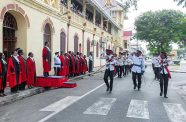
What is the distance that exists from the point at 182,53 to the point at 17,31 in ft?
523

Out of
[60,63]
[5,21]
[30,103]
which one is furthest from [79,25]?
[30,103]

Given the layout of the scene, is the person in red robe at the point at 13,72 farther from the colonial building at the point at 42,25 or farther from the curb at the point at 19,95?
the colonial building at the point at 42,25

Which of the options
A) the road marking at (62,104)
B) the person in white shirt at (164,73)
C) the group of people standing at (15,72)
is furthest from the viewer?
the person in white shirt at (164,73)

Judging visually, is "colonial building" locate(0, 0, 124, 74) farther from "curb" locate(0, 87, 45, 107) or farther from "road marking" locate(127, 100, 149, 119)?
"road marking" locate(127, 100, 149, 119)

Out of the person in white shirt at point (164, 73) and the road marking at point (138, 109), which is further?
the person in white shirt at point (164, 73)

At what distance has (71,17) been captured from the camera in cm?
2569

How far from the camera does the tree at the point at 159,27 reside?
5888 cm

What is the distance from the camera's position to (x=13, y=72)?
12.1 m

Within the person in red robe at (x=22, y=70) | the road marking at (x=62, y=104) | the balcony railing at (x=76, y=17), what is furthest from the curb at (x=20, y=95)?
the balcony railing at (x=76, y=17)

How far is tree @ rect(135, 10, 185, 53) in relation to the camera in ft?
193

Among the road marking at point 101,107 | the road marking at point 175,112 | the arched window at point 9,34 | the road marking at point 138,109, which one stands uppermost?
the arched window at point 9,34

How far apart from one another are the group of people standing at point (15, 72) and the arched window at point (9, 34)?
2.82 meters

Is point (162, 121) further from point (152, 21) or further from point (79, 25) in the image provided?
point (152, 21)

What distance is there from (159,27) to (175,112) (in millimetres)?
52236
